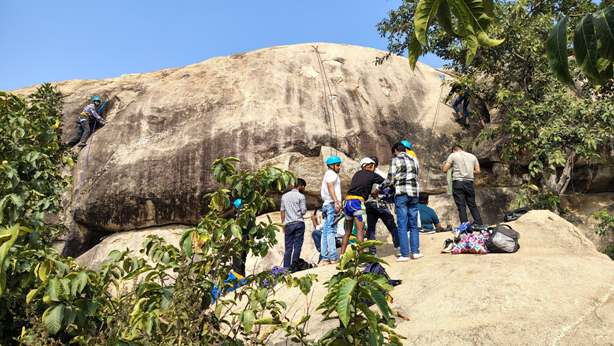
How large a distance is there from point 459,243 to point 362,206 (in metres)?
1.53

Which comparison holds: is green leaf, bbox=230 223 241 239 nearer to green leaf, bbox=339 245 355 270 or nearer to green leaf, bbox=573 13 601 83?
green leaf, bbox=339 245 355 270

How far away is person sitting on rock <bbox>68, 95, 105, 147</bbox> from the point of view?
1535 centimetres

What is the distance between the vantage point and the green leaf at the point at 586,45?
4.26ft

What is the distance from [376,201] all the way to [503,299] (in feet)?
9.24

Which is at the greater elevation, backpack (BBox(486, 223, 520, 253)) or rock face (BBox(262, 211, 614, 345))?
backpack (BBox(486, 223, 520, 253))

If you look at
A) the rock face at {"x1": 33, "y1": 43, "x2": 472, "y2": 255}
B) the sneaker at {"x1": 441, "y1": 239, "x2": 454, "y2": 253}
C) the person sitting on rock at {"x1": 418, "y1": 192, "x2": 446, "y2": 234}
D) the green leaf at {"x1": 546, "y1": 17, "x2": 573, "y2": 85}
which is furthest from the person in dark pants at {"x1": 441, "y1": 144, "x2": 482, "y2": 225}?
the green leaf at {"x1": 546, "y1": 17, "x2": 573, "y2": 85}

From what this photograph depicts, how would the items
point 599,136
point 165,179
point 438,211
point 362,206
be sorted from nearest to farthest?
point 362,206 < point 599,136 < point 438,211 < point 165,179

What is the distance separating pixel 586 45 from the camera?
1.31 metres

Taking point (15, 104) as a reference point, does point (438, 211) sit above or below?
below

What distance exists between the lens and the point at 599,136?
33.2 feet

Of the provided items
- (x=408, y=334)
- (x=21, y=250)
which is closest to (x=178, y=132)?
(x=408, y=334)

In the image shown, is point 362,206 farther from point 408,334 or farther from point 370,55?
point 370,55

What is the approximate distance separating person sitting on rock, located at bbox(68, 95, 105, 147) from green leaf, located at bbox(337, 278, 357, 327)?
14.5 metres

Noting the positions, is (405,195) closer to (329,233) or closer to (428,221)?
(329,233)
